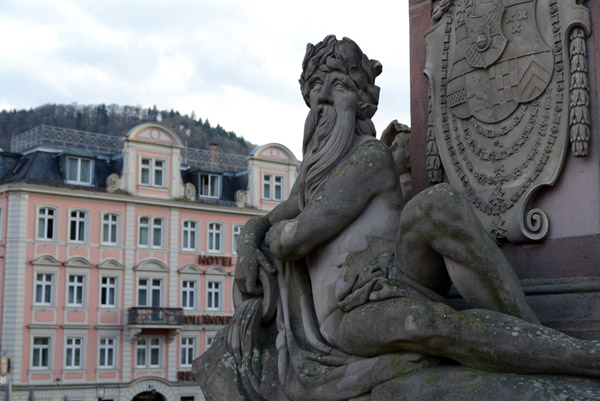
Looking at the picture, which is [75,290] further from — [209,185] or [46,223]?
[209,185]

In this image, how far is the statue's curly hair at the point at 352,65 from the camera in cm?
569

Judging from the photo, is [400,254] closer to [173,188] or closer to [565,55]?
[565,55]

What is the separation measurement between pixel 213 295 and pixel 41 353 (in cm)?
921

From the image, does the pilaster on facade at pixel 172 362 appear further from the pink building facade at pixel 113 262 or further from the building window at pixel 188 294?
the building window at pixel 188 294

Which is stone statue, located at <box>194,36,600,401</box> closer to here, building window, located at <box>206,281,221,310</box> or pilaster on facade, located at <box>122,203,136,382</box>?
pilaster on facade, located at <box>122,203,136,382</box>

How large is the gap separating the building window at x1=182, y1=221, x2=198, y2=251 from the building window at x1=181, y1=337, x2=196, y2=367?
444 centimetres

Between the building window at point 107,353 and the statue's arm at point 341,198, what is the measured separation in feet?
121

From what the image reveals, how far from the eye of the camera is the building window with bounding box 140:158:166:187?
43312mm

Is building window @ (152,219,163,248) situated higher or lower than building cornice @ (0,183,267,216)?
lower

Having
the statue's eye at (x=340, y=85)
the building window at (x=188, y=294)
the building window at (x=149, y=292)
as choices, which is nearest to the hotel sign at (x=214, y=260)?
the building window at (x=188, y=294)

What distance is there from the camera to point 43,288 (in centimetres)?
3994

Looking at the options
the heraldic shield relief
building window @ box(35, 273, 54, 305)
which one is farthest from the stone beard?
building window @ box(35, 273, 54, 305)

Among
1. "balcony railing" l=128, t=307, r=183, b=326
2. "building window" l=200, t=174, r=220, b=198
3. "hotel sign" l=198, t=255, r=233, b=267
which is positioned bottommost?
"balcony railing" l=128, t=307, r=183, b=326

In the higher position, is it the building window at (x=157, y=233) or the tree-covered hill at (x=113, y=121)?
the tree-covered hill at (x=113, y=121)
